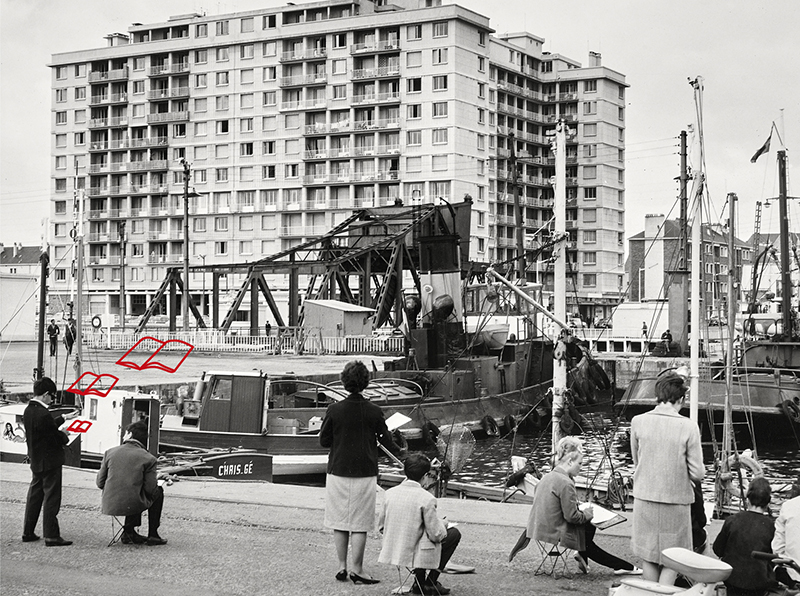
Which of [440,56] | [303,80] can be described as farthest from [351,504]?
[303,80]

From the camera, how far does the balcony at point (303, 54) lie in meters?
88.1

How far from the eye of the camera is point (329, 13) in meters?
89.8

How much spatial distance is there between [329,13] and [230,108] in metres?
12.8

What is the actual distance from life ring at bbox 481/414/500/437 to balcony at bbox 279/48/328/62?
6285cm

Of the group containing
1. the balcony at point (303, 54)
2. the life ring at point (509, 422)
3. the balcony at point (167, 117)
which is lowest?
the life ring at point (509, 422)

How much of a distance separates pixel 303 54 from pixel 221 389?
2770 inches

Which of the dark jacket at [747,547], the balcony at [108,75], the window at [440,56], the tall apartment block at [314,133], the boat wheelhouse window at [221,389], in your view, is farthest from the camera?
the balcony at [108,75]

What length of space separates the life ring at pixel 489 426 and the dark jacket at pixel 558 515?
2246cm

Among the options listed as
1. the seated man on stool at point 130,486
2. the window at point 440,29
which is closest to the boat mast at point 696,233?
the seated man on stool at point 130,486

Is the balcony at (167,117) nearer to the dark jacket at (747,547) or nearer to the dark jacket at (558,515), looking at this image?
the dark jacket at (558,515)

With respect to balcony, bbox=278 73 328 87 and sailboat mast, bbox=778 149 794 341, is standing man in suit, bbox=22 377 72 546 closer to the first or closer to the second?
sailboat mast, bbox=778 149 794 341

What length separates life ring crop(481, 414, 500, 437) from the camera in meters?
31.1

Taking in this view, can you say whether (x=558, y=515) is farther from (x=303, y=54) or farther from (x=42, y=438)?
(x=303, y=54)

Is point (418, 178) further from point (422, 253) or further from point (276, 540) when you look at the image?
point (276, 540)
